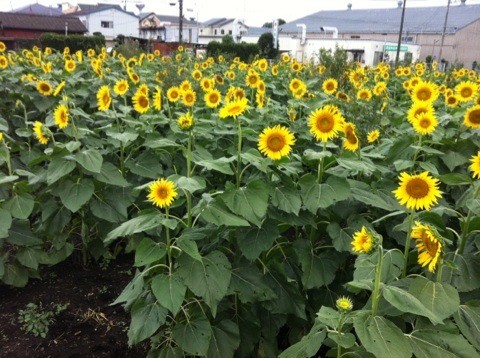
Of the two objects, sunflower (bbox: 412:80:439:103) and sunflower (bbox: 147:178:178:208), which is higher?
sunflower (bbox: 412:80:439:103)

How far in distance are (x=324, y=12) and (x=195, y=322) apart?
71.3 meters

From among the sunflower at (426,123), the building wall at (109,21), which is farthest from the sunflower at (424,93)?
the building wall at (109,21)

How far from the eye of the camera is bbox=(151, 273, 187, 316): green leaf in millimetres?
1900

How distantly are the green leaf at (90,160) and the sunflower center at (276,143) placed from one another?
104cm

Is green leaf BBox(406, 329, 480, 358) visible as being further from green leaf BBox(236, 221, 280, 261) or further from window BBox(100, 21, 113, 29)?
window BBox(100, 21, 113, 29)

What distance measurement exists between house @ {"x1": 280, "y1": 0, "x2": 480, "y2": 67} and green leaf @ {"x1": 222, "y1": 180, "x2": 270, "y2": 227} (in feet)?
135

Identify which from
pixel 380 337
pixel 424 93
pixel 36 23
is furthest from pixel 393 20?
pixel 380 337

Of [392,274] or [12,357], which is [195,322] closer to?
[392,274]

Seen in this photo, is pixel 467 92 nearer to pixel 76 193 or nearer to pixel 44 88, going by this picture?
pixel 76 193

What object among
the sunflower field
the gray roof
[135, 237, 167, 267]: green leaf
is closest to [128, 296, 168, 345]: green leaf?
the sunflower field

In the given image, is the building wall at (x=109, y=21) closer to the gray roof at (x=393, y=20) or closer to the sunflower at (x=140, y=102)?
the gray roof at (x=393, y=20)

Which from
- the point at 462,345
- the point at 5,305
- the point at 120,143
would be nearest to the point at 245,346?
the point at 462,345

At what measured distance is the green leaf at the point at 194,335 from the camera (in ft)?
6.79

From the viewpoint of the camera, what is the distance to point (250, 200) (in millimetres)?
2066
